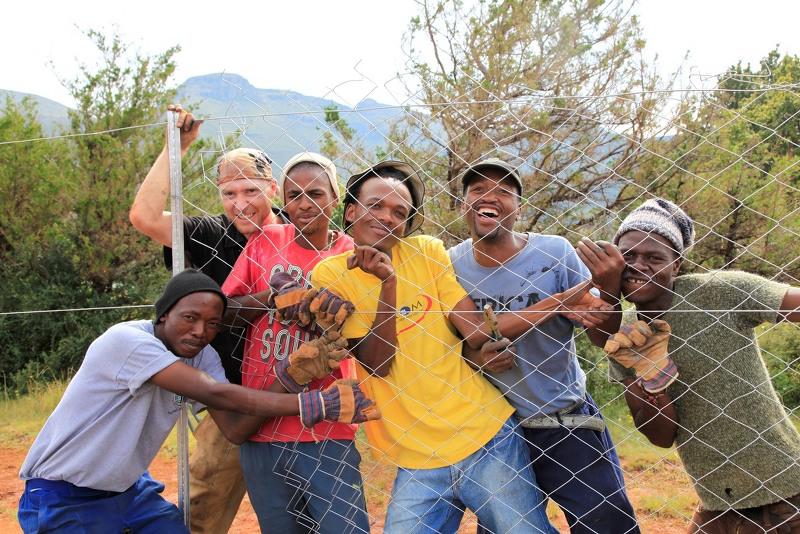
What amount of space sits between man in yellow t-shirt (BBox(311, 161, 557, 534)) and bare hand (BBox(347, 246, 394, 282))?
0.04 feet

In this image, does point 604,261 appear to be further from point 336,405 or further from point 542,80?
point 542,80

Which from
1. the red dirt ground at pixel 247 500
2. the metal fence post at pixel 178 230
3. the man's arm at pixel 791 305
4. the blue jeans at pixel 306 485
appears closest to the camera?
the man's arm at pixel 791 305

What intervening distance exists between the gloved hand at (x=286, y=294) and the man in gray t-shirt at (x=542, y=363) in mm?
610

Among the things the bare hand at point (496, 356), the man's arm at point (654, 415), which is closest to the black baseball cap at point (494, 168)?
the bare hand at point (496, 356)

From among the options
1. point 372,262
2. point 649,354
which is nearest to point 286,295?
point 372,262

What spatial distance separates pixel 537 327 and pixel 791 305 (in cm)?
79

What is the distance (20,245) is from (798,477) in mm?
8715

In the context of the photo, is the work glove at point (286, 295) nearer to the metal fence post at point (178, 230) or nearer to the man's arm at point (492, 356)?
the metal fence post at point (178, 230)

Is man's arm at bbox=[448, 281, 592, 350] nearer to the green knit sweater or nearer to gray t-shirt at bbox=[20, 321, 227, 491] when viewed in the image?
the green knit sweater

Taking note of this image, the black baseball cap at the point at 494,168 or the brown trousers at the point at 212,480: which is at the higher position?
the black baseball cap at the point at 494,168

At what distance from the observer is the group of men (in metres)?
2.28

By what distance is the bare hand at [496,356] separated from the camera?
2.41m

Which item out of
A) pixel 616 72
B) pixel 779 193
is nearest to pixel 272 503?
pixel 779 193

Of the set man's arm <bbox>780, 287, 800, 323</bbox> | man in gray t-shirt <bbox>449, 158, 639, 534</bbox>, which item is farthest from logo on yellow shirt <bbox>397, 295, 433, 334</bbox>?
man's arm <bbox>780, 287, 800, 323</bbox>
